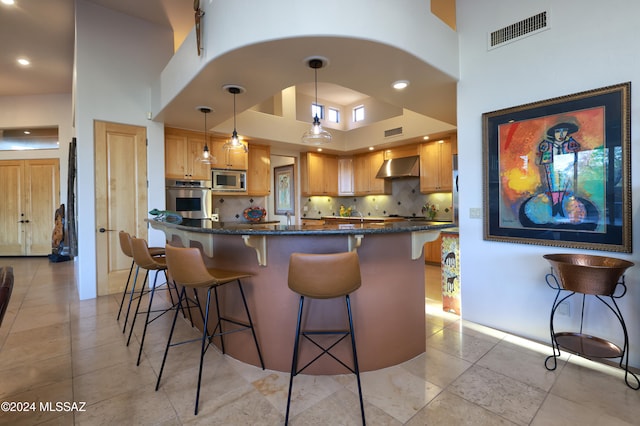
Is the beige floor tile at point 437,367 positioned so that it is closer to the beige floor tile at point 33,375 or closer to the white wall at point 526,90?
the white wall at point 526,90

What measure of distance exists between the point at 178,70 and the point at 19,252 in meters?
7.22

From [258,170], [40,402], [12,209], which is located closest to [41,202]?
[12,209]

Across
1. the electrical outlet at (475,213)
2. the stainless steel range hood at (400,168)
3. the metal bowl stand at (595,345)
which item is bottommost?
the metal bowl stand at (595,345)

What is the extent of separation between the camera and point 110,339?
276 centimetres

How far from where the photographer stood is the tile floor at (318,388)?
173 cm

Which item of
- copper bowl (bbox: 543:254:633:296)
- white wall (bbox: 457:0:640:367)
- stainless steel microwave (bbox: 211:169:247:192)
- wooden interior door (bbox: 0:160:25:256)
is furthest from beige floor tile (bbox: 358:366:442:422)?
wooden interior door (bbox: 0:160:25:256)

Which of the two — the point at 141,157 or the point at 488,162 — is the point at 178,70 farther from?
the point at 488,162

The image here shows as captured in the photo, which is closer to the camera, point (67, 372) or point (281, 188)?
point (67, 372)

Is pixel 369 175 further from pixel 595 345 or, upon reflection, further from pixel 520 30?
pixel 595 345

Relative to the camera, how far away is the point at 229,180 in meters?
5.48

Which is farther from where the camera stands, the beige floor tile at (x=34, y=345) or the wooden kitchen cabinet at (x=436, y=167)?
the wooden kitchen cabinet at (x=436, y=167)

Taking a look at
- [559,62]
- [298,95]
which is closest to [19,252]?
[298,95]

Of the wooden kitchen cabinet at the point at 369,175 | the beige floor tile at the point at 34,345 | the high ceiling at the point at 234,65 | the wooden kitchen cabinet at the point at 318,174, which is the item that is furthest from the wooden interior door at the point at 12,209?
the wooden kitchen cabinet at the point at 369,175

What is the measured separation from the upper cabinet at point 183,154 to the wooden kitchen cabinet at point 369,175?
11.1 ft
